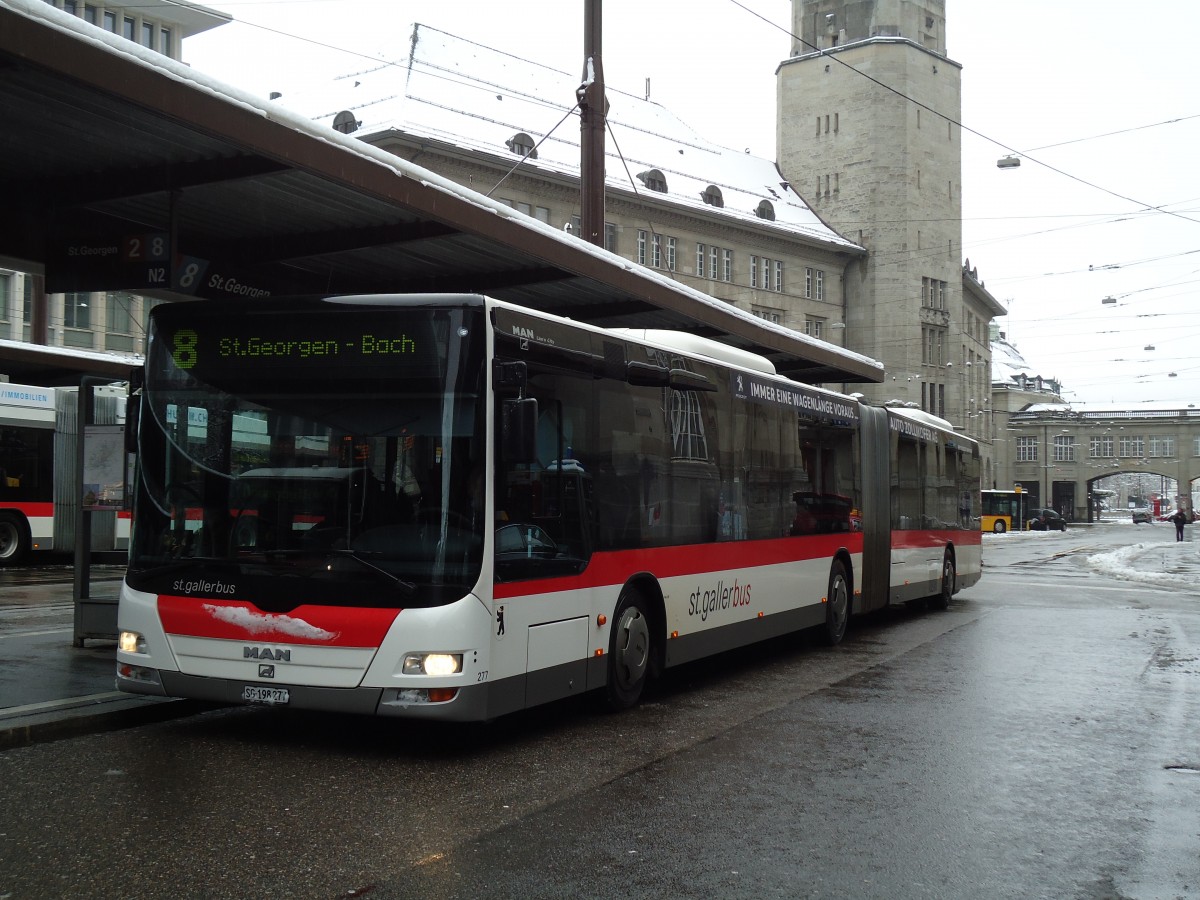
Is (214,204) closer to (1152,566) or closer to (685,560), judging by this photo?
(685,560)

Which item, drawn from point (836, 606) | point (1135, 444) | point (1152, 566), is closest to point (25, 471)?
point (836, 606)

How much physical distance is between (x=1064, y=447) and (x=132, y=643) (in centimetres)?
12546

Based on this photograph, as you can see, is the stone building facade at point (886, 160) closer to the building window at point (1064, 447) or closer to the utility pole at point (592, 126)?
the building window at point (1064, 447)

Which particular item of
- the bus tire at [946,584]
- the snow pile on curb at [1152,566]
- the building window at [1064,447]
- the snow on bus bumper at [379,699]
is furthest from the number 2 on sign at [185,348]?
the building window at [1064,447]

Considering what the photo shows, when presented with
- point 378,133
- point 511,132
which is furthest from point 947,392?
point 378,133

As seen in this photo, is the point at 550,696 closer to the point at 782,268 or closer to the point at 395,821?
the point at 395,821

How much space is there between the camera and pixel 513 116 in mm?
62906

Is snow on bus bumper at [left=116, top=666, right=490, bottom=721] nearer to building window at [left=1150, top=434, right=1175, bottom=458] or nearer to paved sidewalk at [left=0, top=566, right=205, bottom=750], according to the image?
paved sidewalk at [left=0, top=566, right=205, bottom=750]

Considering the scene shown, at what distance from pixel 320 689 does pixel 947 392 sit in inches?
3362

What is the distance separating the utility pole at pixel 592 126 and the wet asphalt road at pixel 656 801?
639 centimetres

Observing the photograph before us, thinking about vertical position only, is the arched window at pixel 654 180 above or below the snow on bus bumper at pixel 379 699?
above

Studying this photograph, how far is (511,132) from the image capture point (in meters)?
61.3

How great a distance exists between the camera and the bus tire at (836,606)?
14641mm

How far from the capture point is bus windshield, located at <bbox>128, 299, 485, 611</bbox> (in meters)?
7.64
